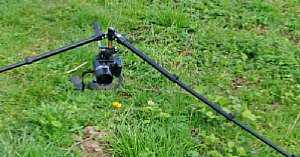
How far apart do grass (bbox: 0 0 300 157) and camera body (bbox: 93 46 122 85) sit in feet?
1.00

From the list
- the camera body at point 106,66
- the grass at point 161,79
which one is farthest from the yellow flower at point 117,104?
the camera body at point 106,66

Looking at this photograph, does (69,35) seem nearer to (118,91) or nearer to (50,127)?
(118,91)

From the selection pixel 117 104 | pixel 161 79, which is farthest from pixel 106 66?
pixel 161 79

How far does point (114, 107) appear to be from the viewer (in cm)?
319

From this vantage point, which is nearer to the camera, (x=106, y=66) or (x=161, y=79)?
(x=106, y=66)

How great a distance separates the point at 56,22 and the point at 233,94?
1588 millimetres

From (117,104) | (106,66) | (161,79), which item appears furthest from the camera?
(161,79)

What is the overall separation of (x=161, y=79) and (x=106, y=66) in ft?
2.50

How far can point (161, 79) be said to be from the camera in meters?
3.49

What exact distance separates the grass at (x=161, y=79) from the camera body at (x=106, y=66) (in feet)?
1.00

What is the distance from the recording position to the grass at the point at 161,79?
2898 millimetres

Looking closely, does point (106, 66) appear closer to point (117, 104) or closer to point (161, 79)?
point (117, 104)

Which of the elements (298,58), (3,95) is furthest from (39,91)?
(298,58)

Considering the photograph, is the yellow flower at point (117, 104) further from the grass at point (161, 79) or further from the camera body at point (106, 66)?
the camera body at point (106, 66)
